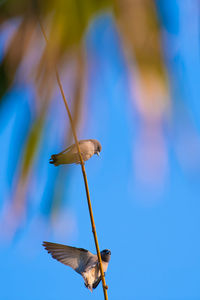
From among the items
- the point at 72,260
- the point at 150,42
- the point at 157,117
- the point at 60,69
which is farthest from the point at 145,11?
the point at 72,260

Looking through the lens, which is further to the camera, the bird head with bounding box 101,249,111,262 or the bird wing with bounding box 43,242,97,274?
the bird head with bounding box 101,249,111,262

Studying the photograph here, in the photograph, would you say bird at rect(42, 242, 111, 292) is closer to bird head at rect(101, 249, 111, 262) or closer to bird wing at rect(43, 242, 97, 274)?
bird wing at rect(43, 242, 97, 274)

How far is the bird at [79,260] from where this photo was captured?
2.12 meters

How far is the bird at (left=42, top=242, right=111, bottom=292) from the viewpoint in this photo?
6.95 feet

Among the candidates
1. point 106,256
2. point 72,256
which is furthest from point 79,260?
point 106,256

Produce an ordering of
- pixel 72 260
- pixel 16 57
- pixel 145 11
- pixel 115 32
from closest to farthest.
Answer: pixel 145 11 → pixel 115 32 → pixel 16 57 → pixel 72 260

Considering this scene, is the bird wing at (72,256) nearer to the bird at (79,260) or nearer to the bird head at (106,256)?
the bird at (79,260)

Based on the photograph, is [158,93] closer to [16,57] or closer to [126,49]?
[126,49]

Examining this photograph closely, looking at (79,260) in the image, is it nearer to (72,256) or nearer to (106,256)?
(72,256)

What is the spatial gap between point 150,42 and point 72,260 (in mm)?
1717

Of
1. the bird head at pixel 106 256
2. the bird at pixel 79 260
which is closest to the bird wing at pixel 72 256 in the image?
the bird at pixel 79 260

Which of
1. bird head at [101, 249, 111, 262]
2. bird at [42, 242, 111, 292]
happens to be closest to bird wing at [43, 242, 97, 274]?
bird at [42, 242, 111, 292]

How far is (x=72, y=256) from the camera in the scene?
2.23 meters

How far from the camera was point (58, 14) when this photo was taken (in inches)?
33.2
